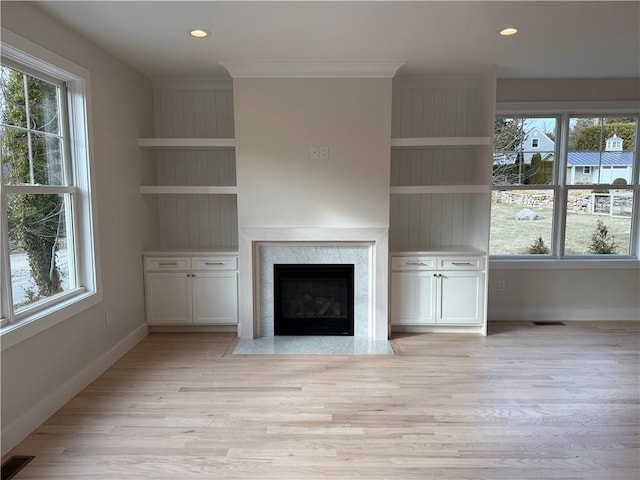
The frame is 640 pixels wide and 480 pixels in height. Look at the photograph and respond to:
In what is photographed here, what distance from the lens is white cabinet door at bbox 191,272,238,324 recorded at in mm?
4023

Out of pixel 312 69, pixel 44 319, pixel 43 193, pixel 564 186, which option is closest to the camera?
pixel 44 319

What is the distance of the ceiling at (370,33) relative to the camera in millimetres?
2518

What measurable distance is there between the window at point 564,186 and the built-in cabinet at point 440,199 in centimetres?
45

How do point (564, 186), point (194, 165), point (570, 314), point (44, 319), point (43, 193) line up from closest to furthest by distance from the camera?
point (44, 319) < point (43, 193) < point (194, 165) < point (564, 186) < point (570, 314)

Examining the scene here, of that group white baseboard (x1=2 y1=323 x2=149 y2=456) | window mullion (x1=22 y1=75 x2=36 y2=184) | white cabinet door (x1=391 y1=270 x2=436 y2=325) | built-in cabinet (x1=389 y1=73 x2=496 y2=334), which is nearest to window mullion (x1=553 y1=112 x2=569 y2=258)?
built-in cabinet (x1=389 y1=73 x2=496 y2=334)

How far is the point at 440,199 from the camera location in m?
4.34

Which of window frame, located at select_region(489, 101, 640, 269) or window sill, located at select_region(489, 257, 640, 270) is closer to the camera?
window frame, located at select_region(489, 101, 640, 269)

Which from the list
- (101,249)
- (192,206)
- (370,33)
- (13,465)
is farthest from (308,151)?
(13,465)

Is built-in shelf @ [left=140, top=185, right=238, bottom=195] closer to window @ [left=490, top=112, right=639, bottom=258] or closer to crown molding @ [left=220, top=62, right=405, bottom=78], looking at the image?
crown molding @ [left=220, top=62, right=405, bottom=78]

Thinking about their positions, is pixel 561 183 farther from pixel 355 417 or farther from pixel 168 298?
pixel 168 298

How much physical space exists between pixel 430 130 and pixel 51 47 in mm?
3271

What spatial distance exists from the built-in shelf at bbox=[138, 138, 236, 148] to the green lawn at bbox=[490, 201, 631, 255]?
9.37 ft

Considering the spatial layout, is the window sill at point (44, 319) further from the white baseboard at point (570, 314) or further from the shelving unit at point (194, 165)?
the white baseboard at point (570, 314)

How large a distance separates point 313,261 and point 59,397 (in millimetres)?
2230
